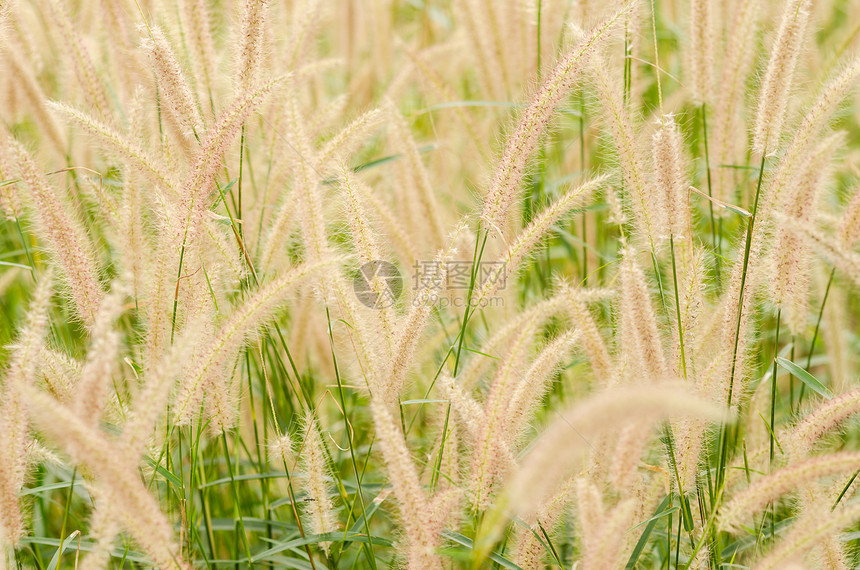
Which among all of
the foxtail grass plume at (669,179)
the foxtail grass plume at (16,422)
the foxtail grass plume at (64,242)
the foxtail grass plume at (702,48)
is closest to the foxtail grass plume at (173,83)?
the foxtail grass plume at (64,242)

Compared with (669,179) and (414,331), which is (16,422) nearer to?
(414,331)

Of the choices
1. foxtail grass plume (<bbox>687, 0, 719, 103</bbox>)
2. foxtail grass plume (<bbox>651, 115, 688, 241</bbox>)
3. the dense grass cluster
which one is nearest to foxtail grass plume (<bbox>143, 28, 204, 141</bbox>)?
the dense grass cluster

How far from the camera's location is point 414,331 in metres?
1.83

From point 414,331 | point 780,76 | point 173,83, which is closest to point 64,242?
point 173,83

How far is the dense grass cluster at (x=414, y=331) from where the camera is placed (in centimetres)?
157

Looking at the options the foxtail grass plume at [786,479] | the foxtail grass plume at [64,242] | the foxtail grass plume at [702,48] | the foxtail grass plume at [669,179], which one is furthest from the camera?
the foxtail grass plume at [702,48]

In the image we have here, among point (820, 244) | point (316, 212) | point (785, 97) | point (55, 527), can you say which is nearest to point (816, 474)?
point (820, 244)

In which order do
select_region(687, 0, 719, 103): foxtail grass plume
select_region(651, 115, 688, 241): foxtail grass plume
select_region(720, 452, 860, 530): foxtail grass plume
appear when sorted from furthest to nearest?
1. select_region(687, 0, 719, 103): foxtail grass plume
2. select_region(651, 115, 688, 241): foxtail grass plume
3. select_region(720, 452, 860, 530): foxtail grass plume

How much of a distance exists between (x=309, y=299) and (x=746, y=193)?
1.88 metres

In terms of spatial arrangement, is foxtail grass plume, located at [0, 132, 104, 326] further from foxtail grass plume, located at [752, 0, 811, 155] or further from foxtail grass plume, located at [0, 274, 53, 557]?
foxtail grass plume, located at [752, 0, 811, 155]

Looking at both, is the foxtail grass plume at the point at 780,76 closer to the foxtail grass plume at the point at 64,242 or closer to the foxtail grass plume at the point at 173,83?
→ the foxtail grass plume at the point at 173,83

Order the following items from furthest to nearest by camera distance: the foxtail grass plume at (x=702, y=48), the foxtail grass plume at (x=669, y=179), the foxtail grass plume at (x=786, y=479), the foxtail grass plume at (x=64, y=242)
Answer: the foxtail grass plume at (x=702, y=48) → the foxtail grass plume at (x=64, y=242) → the foxtail grass plume at (x=669, y=179) → the foxtail grass plume at (x=786, y=479)

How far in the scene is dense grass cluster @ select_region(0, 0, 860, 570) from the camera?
5.16ft

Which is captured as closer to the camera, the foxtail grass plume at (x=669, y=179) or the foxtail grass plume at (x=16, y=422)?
the foxtail grass plume at (x=16, y=422)
